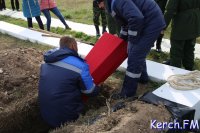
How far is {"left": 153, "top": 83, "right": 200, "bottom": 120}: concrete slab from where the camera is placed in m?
4.48

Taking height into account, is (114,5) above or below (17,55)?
above

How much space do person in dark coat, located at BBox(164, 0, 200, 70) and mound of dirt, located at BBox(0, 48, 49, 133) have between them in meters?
2.43

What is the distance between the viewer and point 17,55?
21.4 feet

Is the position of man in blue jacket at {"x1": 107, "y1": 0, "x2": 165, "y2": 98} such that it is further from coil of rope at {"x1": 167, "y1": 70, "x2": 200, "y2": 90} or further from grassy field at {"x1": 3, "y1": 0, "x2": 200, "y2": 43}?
grassy field at {"x1": 3, "y1": 0, "x2": 200, "y2": 43}

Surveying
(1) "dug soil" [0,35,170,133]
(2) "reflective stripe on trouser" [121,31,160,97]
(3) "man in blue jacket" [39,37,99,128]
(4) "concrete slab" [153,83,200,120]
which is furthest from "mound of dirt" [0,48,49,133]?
(4) "concrete slab" [153,83,200,120]

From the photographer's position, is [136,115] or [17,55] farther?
[17,55]

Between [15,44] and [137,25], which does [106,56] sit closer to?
[137,25]

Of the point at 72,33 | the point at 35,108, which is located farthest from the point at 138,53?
the point at 72,33

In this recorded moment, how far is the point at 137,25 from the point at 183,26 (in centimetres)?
161

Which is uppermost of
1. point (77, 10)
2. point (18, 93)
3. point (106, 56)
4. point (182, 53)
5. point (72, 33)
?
point (106, 56)

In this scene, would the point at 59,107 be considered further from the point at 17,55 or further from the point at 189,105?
the point at 17,55

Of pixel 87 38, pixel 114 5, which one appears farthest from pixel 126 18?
pixel 87 38

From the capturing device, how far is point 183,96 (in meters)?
4.64

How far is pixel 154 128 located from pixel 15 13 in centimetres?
1039
